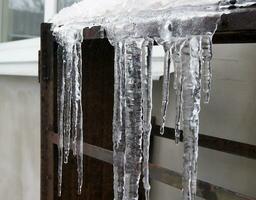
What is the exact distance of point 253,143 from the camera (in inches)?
62.4

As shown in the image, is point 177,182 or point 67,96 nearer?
point 177,182

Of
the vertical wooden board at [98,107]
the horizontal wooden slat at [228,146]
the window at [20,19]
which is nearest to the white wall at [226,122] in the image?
the horizontal wooden slat at [228,146]

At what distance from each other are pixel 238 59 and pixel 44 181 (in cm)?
87

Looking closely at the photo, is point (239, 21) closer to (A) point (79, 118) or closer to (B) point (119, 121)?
(B) point (119, 121)

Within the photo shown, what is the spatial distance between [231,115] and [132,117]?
657 millimetres

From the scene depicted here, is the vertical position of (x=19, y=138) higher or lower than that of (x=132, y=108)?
A: lower

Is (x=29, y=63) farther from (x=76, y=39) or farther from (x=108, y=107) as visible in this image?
(x=76, y=39)

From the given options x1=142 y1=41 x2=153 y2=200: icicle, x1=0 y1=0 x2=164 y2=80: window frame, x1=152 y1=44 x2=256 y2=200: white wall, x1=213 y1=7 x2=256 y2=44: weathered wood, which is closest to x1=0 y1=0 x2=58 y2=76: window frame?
x1=0 y1=0 x2=164 y2=80: window frame

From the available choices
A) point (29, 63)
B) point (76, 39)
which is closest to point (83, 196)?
point (76, 39)

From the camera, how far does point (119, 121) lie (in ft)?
3.92

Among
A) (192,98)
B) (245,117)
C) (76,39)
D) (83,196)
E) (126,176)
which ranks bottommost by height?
(83,196)

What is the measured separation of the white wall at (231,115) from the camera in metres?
1.59

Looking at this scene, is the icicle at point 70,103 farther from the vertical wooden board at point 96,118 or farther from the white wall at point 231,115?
the white wall at point 231,115

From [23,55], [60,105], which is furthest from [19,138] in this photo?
[60,105]
